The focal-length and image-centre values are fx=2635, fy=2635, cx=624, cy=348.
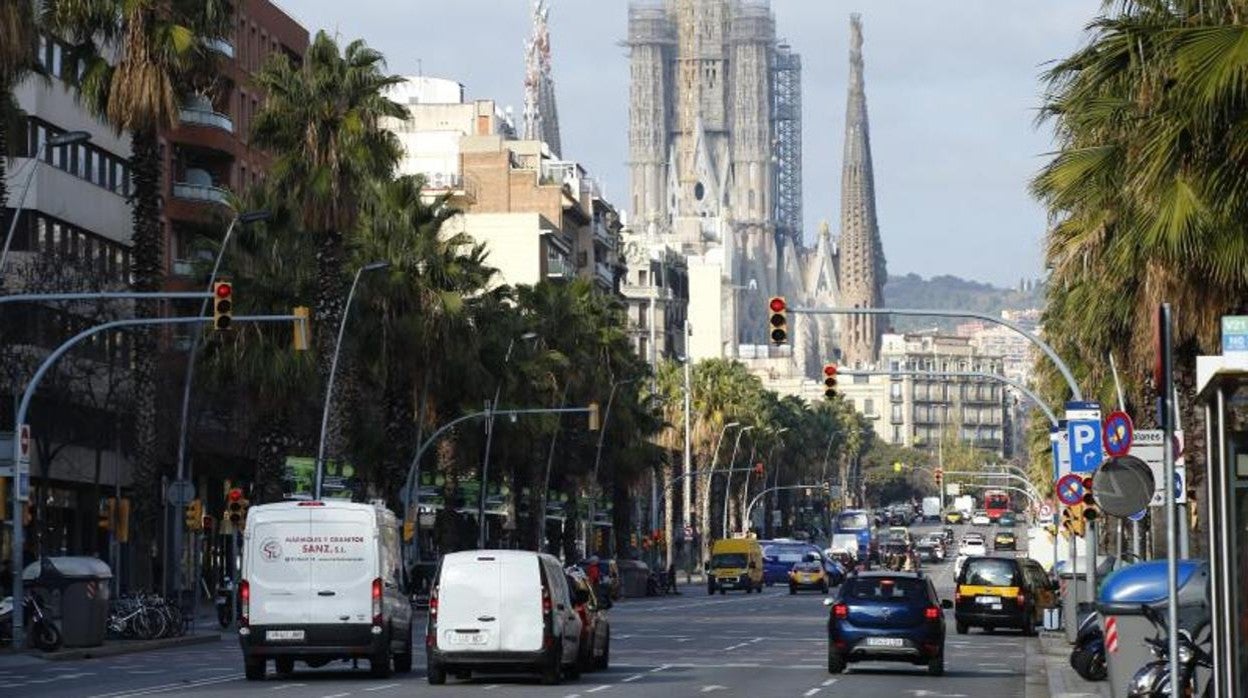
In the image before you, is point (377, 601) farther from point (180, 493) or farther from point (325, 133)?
point (325, 133)

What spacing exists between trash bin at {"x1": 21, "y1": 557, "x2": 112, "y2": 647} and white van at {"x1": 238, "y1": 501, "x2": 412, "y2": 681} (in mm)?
10092

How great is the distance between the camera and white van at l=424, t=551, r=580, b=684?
33.2 metres

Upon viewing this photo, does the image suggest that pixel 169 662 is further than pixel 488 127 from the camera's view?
No

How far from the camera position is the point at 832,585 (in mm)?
109938

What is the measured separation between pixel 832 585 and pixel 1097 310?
72403mm

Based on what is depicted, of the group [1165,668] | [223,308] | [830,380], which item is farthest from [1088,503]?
[1165,668]

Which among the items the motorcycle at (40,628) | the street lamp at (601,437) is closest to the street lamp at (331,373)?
the motorcycle at (40,628)

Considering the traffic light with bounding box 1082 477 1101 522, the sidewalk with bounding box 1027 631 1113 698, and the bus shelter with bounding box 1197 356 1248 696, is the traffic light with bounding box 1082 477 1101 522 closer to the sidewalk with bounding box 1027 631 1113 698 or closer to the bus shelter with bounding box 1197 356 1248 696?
the sidewalk with bounding box 1027 631 1113 698

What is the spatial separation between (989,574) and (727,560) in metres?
49.3

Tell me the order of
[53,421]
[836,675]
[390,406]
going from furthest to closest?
1. [390,406]
2. [53,421]
3. [836,675]

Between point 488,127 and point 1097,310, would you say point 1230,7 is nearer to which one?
point 1097,310

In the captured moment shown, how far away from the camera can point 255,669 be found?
35031 mm

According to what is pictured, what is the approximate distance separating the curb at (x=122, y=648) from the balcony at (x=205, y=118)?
1088 inches

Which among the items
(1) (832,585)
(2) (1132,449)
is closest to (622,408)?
(1) (832,585)
